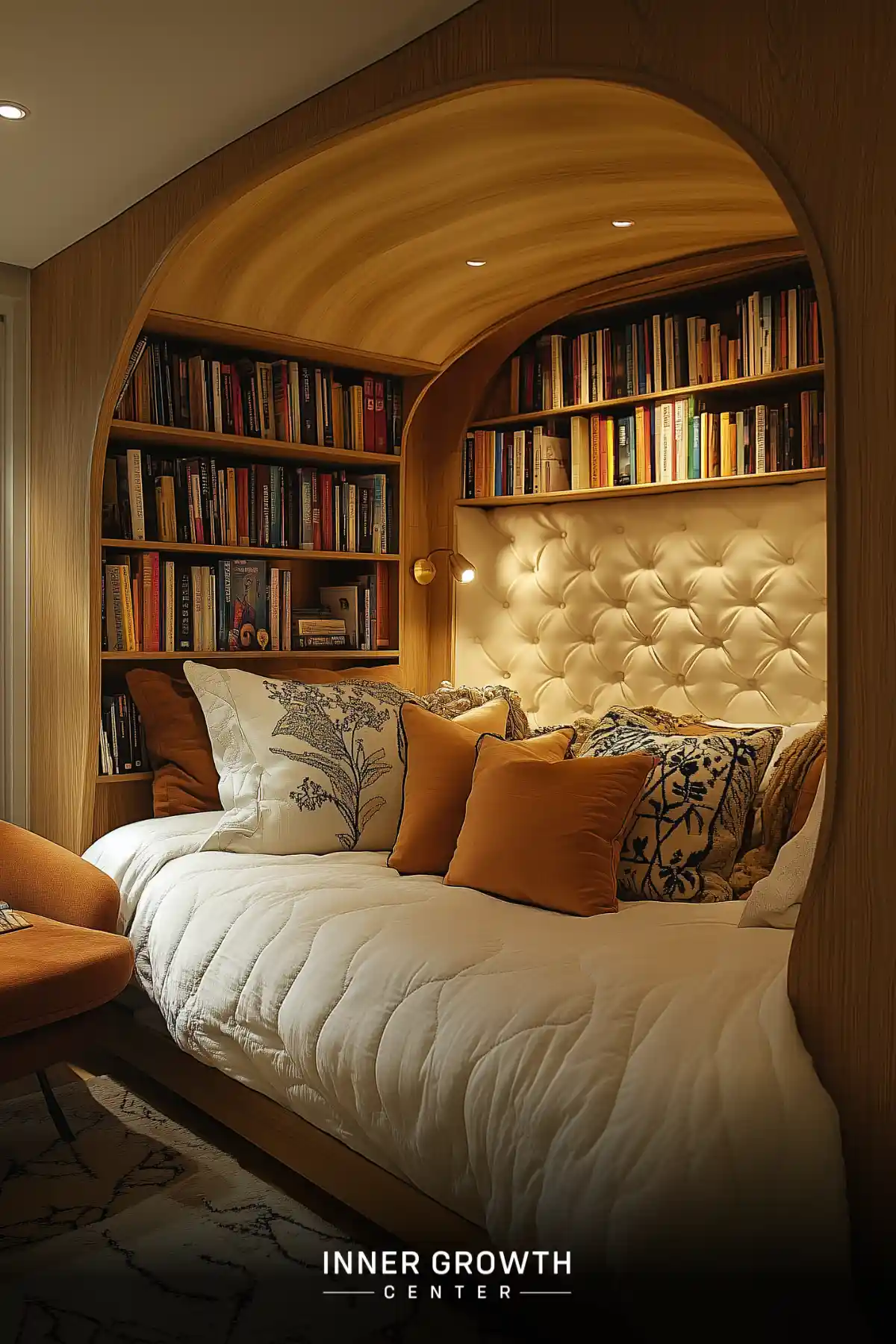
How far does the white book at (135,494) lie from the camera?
3445 mm

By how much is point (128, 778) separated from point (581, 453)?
174cm

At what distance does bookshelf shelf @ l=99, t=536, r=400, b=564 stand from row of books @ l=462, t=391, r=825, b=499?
44cm

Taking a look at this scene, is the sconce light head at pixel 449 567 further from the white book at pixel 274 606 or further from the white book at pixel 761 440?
the white book at pixel 761 440

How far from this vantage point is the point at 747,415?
10.6 feet

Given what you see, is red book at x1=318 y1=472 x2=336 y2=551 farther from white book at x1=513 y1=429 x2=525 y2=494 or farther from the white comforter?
the white comforter

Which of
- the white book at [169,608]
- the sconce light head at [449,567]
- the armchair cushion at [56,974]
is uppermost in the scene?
the sconce light head at [449,567]

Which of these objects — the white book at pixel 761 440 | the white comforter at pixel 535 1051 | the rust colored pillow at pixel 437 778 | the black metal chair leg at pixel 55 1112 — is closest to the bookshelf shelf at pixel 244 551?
the rust colored pillow at pixel 437 778

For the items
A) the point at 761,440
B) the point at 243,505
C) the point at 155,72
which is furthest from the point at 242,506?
the point at 761,440

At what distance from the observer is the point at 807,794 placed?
2.55m

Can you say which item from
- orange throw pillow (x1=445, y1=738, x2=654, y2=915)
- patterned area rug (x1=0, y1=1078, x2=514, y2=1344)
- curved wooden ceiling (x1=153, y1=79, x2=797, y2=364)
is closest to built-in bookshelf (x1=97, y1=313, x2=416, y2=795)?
curved wooden ceiling (x1=153, y1=79, x2=797, y2=364)

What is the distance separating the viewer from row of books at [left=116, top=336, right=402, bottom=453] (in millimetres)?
3463

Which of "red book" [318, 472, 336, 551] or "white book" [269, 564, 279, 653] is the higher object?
"red book" [318, 472, 336, 551]

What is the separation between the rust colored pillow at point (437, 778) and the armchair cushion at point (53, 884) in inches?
29.2

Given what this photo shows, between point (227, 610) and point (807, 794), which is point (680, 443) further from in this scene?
point (227, 610)
